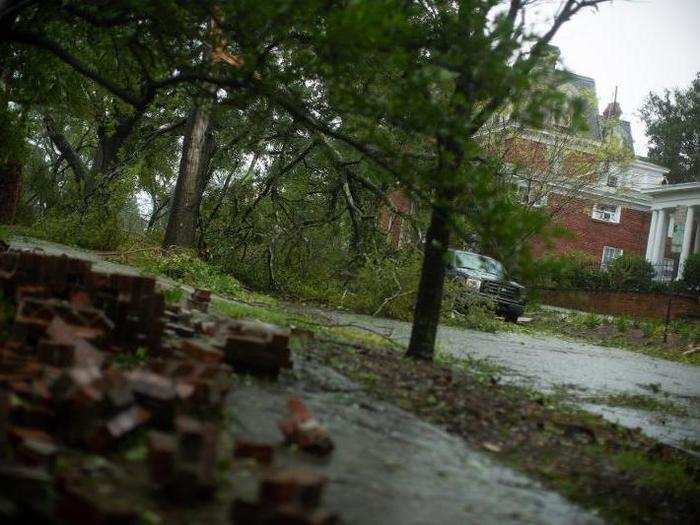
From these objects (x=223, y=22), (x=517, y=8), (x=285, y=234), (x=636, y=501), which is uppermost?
(x=517, y=8)

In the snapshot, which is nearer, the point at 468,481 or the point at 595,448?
the point at 468,481

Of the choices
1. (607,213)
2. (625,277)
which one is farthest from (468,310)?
(607,213)

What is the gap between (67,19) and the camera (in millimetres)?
5758

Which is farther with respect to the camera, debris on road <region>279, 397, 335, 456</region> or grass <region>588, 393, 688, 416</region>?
grass <region>588, 393, 688, 416</region>

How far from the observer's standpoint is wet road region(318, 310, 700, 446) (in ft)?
18.9

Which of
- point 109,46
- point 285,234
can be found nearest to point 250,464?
point 109,46

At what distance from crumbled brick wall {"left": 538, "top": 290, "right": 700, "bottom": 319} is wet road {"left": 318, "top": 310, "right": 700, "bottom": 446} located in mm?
12244

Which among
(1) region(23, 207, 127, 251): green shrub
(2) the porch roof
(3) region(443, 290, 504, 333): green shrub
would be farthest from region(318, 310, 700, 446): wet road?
(2) the porch roof

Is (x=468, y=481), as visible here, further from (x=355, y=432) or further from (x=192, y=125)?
(x=192, y=125)

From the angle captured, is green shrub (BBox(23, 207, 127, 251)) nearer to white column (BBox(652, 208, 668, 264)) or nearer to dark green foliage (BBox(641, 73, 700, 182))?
white column (BBox(652, 208, 668, 264))

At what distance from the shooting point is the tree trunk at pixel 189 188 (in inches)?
518

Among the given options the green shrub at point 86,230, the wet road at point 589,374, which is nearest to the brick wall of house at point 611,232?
the wet road at point 589,374

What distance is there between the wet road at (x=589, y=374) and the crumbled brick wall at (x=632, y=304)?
40.2 ft

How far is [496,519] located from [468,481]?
352 millimetres
